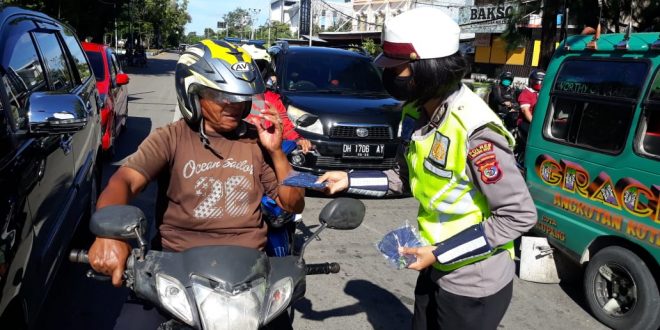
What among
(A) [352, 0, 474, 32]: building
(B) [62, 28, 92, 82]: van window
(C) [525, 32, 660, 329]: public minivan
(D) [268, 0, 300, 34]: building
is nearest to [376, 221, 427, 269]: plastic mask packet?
(C) [525, 32, 660, 329]: public minivan

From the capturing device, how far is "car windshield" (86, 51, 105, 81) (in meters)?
8.66

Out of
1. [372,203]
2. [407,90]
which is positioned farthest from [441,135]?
[372,203]

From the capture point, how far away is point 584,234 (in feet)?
13.5

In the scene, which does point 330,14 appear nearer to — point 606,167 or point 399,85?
point 606,167

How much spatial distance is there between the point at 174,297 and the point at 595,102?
11.8ft

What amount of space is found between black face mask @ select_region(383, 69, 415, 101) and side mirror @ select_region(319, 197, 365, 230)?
445 mm

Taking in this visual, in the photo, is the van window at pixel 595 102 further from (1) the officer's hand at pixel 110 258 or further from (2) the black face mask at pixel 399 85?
(1) the officer's hand at pixel 110 258

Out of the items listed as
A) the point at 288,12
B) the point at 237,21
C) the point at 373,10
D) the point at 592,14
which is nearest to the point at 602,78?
the point at 592,14

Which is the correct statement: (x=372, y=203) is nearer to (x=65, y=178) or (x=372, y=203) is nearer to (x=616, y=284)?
(x=616, y=284)

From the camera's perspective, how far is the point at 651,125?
3775mm

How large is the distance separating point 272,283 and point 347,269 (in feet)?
9.72

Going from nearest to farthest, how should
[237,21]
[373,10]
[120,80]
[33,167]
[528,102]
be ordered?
[33,167], [528,102], [120,80], [373,10], [237,21]

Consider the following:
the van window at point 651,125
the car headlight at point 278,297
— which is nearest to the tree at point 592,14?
the van window at point 651,125

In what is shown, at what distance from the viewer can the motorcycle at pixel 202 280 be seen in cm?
168
